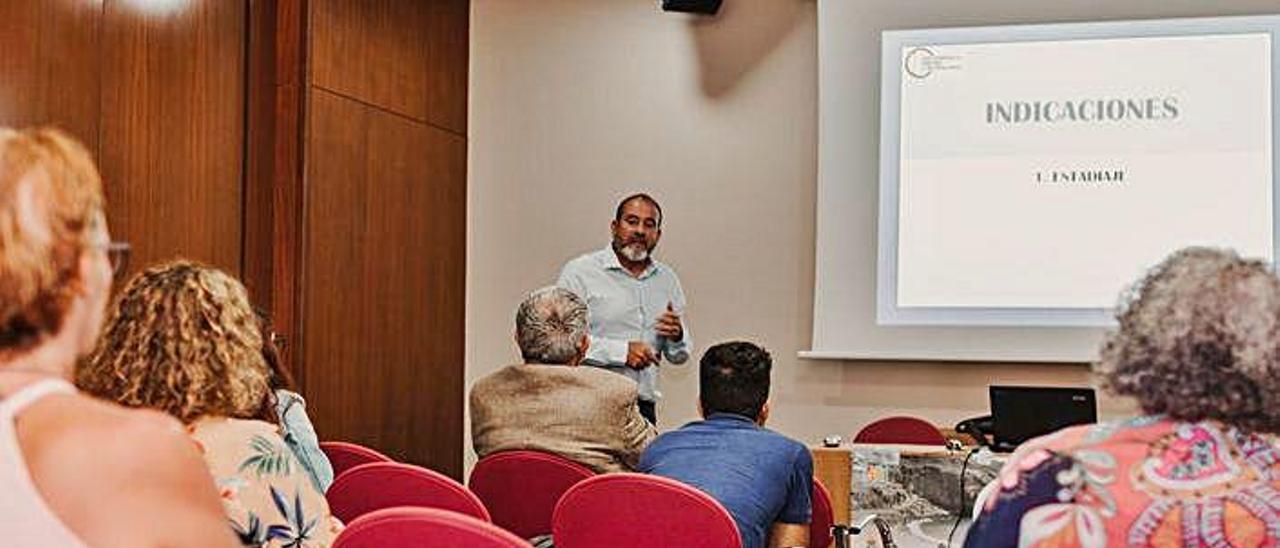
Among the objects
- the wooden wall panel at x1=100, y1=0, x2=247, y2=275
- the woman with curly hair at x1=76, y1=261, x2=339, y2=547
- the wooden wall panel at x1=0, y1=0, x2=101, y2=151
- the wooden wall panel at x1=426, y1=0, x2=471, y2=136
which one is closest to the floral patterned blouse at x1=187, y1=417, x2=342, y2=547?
the woman with curly hair at x1=76, y1=261, x2=339, y2=547

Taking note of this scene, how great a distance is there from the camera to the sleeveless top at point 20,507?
1253mm

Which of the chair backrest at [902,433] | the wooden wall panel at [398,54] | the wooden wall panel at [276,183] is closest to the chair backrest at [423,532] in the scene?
the chair backrest at [902,433]

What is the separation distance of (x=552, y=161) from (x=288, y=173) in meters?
1.64

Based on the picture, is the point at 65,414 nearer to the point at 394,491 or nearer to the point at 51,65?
the point at 394,491

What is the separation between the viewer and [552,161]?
23.1 feet

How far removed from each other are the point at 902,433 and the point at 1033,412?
126 cm

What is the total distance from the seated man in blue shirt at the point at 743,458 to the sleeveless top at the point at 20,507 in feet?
6.37

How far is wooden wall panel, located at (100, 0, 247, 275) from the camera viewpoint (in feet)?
16.1

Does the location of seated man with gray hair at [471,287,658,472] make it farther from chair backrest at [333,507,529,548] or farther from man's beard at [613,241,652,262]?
man's beard at [613,241,652,262]

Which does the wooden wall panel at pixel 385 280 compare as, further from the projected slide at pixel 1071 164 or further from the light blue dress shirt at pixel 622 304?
the projected slide at pixel 1071 164

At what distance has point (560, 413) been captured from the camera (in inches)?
147

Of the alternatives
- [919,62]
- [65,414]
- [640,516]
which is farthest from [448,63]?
[65,414]

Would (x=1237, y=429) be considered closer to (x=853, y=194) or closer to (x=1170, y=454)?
(x=1170, y=454)

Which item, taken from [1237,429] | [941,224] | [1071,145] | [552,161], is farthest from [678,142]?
[1237,429]
